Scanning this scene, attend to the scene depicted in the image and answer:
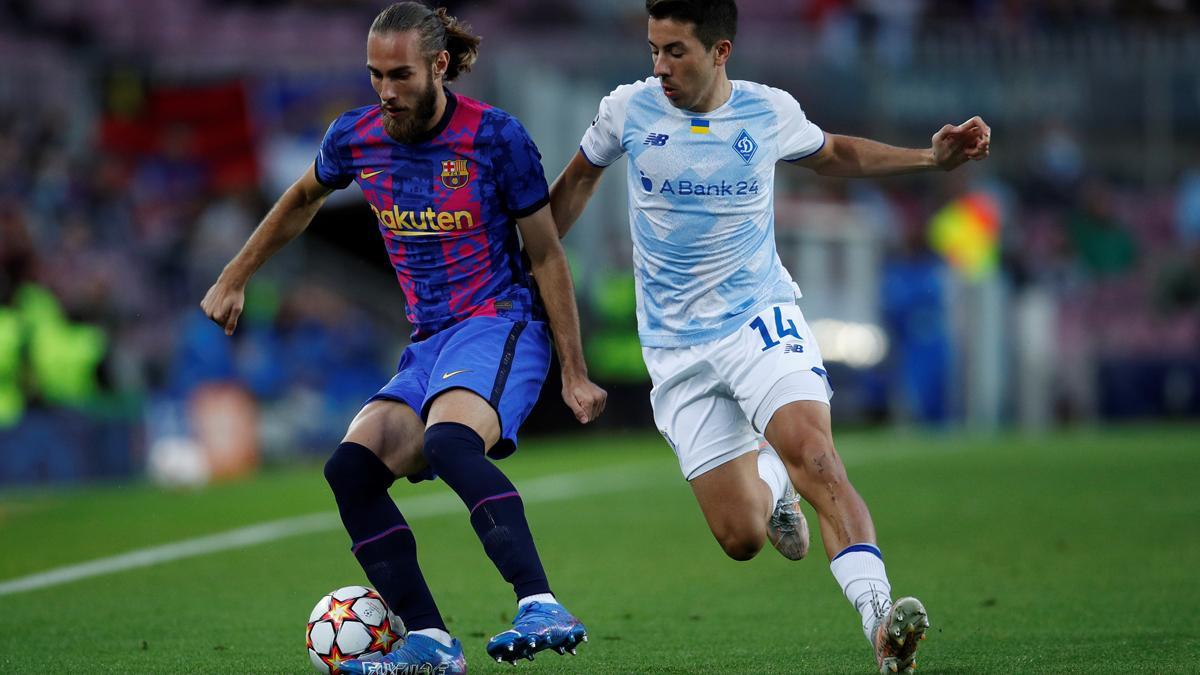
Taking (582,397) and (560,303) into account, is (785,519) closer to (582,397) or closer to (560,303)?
(582,397)

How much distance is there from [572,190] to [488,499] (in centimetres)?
138

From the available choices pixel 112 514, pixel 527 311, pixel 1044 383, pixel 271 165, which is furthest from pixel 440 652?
pixel 271 165

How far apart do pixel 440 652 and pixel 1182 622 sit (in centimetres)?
295

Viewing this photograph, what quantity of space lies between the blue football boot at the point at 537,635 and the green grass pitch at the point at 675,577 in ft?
2.35

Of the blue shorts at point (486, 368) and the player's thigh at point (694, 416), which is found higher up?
the blue shorts at point (486, 368)

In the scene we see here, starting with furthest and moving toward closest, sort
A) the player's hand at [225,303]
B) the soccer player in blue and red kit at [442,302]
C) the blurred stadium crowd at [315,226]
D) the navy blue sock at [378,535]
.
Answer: the blurred stadium crowd at [315,226] → the player's hand at [225,303] → the navy blue sock at [378,535] → the soccer player in blue and red kit at [442,302]

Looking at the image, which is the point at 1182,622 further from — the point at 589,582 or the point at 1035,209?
the point at 1035,209

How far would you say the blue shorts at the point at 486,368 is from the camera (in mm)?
5879

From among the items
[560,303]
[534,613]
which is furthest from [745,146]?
[534,613]

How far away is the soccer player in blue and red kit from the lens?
573 cm

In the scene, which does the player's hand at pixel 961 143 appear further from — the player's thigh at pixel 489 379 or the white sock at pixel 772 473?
the player's thigh at pixel 489 379

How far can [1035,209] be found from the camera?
2286 centimetres

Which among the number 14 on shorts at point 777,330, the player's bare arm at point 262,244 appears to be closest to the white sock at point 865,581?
the number 14 on shorts at point 777,330

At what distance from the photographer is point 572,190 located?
648 cm
